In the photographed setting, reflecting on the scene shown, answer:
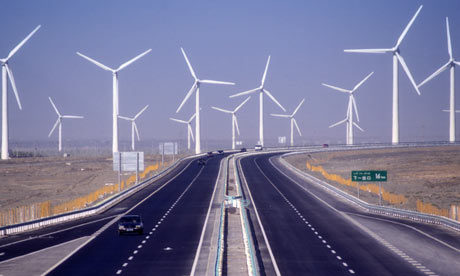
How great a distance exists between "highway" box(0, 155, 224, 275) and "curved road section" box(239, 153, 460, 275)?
5.12 m

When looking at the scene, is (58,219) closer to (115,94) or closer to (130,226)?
(130,226)

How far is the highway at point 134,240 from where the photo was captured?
117 ft

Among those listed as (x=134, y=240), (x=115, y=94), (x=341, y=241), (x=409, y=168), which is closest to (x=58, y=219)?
(x=134, y=240)

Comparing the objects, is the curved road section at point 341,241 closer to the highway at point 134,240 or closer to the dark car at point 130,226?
the highway at point 134,240

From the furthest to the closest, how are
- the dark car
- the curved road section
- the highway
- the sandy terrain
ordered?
1. the sandy terrain
2. the dark car
3. the curved road section
4. the highway

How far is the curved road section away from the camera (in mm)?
35812

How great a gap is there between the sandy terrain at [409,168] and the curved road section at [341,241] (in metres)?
16.5

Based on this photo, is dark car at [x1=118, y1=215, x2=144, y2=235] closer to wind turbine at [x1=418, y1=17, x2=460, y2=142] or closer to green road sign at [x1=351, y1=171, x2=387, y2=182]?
green road sign at [x1=351, y1=171, x2=387, y2=182]

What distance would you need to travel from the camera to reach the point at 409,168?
148 m

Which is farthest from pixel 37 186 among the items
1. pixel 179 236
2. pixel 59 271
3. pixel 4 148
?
pixel 59 271

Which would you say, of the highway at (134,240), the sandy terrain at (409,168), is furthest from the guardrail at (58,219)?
the sandy terrain at (409,168)

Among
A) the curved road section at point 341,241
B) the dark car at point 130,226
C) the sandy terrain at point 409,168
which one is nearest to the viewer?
the curved road section at point 341,241

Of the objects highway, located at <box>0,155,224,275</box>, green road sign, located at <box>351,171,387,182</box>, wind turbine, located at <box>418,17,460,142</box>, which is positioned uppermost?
wind turbine, located at <box>418,17,460,142</box>

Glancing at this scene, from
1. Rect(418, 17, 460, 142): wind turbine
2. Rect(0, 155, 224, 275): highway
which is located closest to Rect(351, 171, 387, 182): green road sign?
Rect(0, 155, 224, 275): highway
